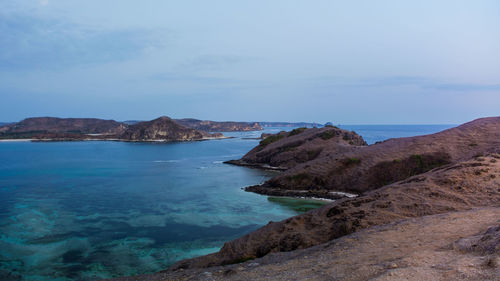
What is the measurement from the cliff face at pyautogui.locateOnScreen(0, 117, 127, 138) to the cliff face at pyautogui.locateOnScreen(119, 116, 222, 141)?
1398 inches

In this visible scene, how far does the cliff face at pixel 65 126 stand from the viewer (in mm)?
159125

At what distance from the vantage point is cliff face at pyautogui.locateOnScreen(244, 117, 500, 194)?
91.0ft

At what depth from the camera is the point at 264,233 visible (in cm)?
1347

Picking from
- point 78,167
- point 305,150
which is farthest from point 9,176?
point 305,150

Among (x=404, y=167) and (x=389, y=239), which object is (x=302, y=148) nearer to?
(x=404, y=167)

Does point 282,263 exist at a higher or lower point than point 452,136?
lower

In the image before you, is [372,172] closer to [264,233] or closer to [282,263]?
[264,233]

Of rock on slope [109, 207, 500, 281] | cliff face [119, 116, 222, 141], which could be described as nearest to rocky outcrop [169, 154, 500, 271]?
rock on slope [109, 207, 500, 281]

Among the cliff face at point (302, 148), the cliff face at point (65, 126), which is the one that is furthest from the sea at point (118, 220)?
the cliff face at point (65, 126)

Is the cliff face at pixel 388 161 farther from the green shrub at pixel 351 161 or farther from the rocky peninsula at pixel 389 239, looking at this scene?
the rocky peninsula at pixel 389 239

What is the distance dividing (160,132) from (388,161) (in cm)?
10754

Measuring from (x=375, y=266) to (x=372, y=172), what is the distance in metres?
23.6

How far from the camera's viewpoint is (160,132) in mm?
126125

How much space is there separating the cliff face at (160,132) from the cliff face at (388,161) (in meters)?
99.2
